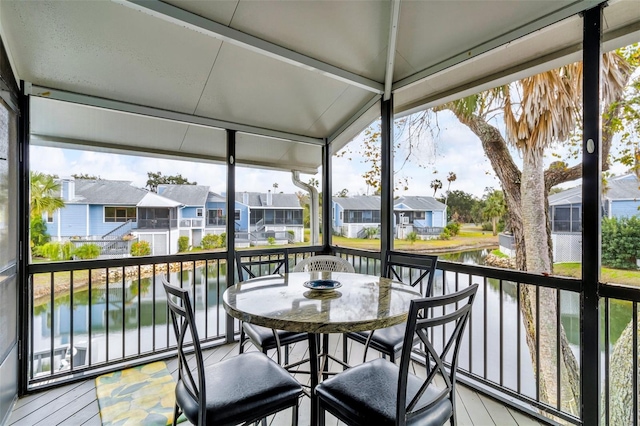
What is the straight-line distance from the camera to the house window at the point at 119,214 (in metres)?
2.81

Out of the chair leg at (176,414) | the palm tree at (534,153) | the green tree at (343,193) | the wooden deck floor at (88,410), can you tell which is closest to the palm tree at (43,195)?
the wooden deck floor at (88,410)

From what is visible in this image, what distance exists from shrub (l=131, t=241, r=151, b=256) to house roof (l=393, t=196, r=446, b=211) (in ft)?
8.53

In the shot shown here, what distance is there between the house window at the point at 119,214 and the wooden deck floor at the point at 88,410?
1.44 metres

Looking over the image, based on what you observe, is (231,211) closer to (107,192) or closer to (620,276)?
(107,192)

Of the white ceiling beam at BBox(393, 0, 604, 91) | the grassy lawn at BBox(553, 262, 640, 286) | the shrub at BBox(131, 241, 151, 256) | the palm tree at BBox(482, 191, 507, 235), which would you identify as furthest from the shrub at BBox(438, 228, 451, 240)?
the shrub at BBox(131, 241, 151, 256)

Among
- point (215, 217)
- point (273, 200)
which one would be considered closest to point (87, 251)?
point (215, 217)

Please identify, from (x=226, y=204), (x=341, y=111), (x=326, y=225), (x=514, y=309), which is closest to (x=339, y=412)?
(x=514, y=309)

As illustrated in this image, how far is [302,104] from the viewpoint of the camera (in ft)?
11.0

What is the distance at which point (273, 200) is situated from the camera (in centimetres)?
376

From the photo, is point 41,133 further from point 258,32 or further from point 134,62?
point 258,32

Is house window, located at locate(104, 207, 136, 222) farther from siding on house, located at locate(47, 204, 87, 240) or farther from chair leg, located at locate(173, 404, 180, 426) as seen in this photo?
chair leg, located at locate(173, 404, 180, 426)

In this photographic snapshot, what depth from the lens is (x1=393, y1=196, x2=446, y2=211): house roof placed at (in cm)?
300

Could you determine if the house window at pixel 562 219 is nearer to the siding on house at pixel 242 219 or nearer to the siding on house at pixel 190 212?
the siding on house at pixel 242 219

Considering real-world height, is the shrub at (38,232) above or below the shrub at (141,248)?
above
